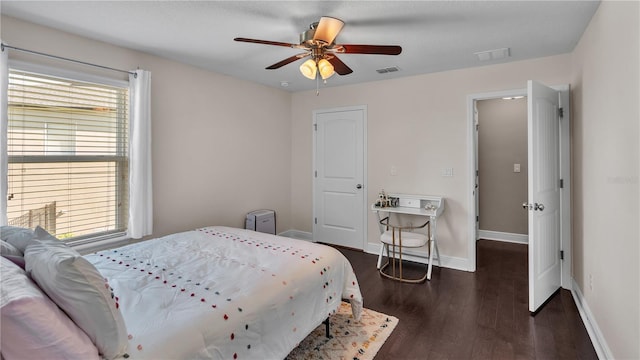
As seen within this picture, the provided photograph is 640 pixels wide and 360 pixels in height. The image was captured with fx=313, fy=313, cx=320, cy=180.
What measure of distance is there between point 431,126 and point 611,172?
6.92ft

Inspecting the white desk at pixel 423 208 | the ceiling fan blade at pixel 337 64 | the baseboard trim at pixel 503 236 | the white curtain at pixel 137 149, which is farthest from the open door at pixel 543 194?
the white curtain at pixel 137 149

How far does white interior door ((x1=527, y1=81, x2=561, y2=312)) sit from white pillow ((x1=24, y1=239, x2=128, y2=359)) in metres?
2.94

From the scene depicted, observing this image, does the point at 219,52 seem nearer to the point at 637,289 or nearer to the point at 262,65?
the point at 262,65

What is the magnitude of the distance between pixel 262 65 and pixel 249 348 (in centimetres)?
303

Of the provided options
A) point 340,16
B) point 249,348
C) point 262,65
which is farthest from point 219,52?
point 249,348

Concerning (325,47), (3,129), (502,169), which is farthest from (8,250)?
(502,169)

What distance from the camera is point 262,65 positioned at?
11.9 feet

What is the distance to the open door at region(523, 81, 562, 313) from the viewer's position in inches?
104

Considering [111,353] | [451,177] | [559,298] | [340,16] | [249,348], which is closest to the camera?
[111,353]

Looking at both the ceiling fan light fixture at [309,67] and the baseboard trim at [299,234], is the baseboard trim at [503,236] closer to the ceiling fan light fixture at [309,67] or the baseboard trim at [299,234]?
the baseboard trim at [299,234]

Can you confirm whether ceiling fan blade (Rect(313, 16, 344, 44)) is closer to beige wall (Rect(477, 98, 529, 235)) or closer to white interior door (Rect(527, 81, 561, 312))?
white interior door (Rect(527, 81, 561, 312))

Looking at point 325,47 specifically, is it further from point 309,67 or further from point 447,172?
point 447,172

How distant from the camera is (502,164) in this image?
16.8ft

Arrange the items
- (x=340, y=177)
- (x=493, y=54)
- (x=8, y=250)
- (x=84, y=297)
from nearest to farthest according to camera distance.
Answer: (x=84, y=297), (x=8, y=250), (x=493, y=54), (x=340, y=177)
